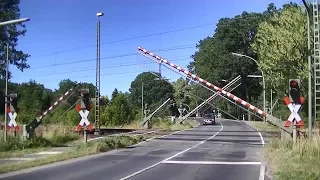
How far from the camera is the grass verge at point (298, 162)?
1286 centimetres

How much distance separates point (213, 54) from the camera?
326ft

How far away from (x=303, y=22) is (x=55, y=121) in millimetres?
30147

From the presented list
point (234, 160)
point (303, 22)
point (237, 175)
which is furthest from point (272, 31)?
point (237, 175)

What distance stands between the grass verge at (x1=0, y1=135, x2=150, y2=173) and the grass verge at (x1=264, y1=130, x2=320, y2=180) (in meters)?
8.72

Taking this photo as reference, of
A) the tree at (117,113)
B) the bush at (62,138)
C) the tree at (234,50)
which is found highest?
the tree at (234,50)

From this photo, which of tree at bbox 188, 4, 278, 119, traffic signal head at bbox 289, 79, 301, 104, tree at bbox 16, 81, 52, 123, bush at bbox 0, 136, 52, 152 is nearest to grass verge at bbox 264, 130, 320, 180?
traffic signal head at bbox 289, 79, 301, 104

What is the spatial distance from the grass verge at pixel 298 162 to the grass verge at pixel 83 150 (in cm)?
872

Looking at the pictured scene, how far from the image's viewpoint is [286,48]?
4091 cm

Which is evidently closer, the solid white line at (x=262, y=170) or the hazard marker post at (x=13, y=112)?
the solid white line at (x=262, y=170)

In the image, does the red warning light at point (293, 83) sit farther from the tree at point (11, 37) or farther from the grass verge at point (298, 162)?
the tree at point (11, 37)

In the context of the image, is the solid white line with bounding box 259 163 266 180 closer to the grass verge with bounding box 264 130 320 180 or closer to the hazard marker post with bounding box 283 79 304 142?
the grass verge with bounding box 264 130 320 180

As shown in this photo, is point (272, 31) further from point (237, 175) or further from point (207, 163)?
point (237, 175)

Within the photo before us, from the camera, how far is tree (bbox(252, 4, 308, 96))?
40.8 metres

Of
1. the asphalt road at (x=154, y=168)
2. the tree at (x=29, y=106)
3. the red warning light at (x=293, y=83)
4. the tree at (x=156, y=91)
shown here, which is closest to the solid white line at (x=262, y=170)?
the asphalt road at (x=154, y=168)
